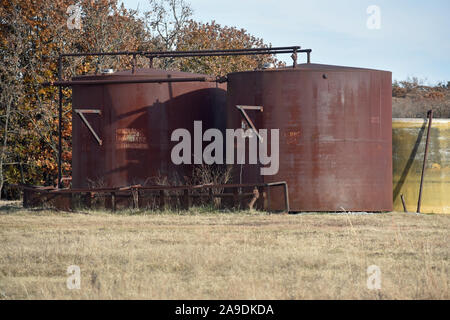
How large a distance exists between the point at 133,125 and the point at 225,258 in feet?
34.0

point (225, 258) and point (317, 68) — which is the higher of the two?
point (317, 68)

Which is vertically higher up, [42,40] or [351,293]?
[42,40]

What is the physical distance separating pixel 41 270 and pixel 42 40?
881 inches

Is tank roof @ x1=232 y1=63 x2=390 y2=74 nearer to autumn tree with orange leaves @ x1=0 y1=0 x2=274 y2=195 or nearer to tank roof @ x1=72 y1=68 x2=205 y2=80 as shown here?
tank roof @ x1=72 y1=68 x2=205 y2=80

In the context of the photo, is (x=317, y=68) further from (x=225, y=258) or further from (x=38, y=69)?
(x=38, y=69)

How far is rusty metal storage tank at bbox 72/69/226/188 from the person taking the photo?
1912 centimetres

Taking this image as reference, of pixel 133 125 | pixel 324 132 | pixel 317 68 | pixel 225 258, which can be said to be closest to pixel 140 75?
pixel 133 125

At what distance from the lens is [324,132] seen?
57.0ft

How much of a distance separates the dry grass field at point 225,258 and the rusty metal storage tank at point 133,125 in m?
3.97

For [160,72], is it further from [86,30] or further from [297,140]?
[86,30]

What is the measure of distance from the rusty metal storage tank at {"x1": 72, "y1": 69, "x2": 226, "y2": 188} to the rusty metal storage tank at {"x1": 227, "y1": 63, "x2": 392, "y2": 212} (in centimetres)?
253

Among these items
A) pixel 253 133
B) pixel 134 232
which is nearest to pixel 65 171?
pixel 253 133

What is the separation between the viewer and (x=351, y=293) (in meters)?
7.11

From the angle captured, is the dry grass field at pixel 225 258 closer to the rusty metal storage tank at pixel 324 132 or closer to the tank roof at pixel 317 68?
the rusty metal storage tank at pixel 324 132
